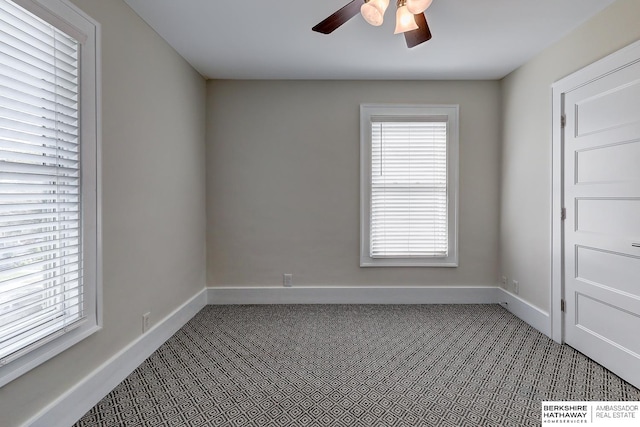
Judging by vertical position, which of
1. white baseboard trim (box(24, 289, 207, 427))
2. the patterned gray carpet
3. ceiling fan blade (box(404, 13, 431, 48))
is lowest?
the patterned gray carpet

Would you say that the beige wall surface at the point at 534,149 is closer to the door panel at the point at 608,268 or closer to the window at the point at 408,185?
the door panel at the point at 608,268

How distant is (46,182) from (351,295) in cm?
306

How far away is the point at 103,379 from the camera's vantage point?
2.20 m

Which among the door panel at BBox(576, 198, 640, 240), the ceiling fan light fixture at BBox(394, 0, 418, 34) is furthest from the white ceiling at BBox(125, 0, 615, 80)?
the door panel at BBox(576, 198, 640, 240)

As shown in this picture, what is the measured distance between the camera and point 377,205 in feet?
13.4

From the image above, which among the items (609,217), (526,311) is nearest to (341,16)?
(609,217)

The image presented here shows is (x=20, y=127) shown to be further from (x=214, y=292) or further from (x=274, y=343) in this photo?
(x=214, y=292)

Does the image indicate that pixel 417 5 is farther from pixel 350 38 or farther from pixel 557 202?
pixel 557 202

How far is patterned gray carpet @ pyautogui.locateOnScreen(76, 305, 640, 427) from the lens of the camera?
2014 mm

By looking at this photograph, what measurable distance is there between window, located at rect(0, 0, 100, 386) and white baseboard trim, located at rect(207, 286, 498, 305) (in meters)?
1.97

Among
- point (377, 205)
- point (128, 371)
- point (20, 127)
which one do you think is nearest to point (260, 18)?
point (20, 127)

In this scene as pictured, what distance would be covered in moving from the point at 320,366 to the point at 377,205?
2.02 meters

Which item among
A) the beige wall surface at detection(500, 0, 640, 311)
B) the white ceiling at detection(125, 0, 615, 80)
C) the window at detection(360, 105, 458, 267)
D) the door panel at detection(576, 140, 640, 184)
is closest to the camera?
the door panel at detection(576, 140, 640, 184)

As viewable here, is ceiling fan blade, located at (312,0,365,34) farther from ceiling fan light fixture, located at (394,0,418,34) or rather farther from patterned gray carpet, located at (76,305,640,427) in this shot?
patterned gray carpet, located at (76,305,640,427)
